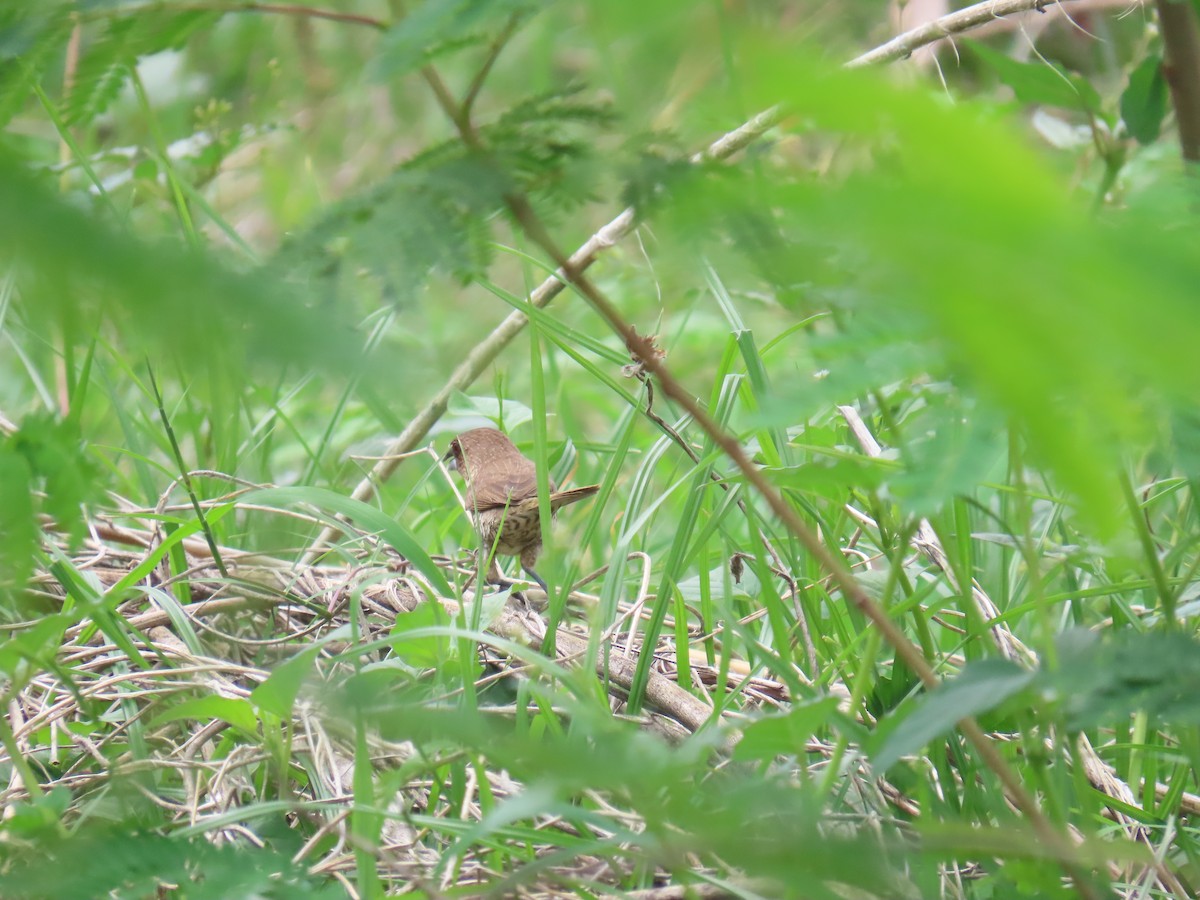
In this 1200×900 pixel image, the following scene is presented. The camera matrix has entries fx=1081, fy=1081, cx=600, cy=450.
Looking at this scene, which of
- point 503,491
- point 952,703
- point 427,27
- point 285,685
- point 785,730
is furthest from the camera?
point 503,491

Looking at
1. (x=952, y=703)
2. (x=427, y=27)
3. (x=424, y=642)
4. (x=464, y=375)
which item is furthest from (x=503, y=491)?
(x=427, y=27)

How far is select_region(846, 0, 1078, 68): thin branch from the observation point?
1.92m

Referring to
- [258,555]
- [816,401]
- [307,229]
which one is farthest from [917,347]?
[258,555]

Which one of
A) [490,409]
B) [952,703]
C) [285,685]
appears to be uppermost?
[285,685]

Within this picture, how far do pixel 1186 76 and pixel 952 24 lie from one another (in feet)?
1.61

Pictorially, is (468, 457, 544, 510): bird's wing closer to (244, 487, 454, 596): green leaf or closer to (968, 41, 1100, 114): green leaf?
(244, 487, 454, 596): green leaf

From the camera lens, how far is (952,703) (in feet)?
3.10

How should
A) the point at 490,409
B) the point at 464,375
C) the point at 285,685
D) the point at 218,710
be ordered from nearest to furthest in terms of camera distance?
the point at 285,685
the point at 218,710
the point at 490,409
the point at 464,375

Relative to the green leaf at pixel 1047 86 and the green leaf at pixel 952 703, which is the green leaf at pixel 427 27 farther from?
the green leaf at pixel 1047 86

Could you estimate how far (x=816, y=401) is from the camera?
3.01ft

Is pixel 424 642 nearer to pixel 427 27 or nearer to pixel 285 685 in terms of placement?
pixel 285 685

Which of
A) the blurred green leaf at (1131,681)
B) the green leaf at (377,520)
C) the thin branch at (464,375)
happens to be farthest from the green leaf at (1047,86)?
Answer: the green leaf at (377,520)

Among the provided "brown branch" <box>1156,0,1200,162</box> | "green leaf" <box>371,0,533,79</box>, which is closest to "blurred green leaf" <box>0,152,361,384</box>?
"green leaf" <box>371,0,533,79</box>

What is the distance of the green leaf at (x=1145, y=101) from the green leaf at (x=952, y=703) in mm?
1288
